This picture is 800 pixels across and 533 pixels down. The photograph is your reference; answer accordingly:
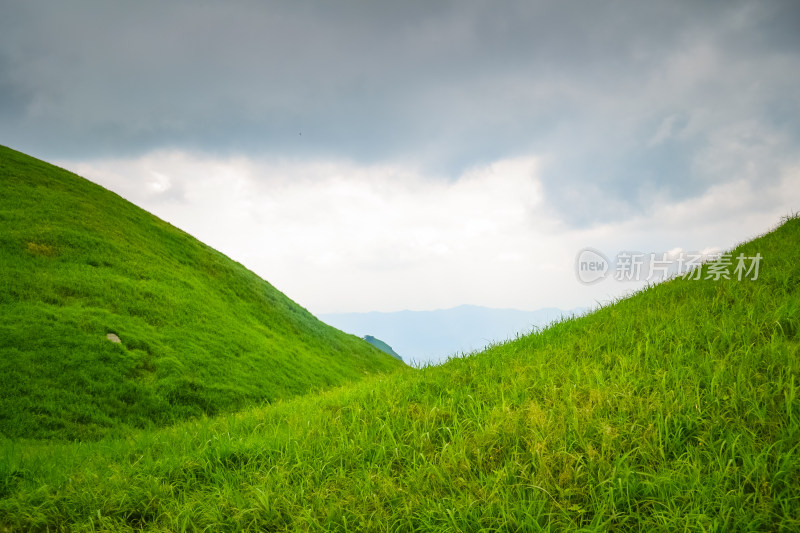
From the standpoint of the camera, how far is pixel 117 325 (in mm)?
17000

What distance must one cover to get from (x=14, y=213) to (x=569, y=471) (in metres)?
29.9

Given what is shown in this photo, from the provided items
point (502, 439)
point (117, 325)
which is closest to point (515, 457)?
point (502, 439)

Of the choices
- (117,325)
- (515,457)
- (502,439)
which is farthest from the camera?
(117,325)

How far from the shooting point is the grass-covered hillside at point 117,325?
41.6 ft

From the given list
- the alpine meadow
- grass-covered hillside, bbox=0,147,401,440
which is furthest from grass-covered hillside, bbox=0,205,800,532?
grass-covered hillside, bbox=0,147,401,440

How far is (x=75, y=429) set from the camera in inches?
448

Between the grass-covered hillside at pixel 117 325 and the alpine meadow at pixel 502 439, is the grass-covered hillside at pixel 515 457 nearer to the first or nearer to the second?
the alpine meadow at pixel 502 439

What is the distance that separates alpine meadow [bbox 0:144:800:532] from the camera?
386 centimetres

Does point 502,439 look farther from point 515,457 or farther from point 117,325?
point 117,325

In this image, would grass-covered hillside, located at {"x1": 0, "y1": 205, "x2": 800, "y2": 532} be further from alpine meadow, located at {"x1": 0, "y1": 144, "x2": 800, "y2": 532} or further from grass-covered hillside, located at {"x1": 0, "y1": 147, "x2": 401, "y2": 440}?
grass-covered hillside, located at {"x1": 0, "y1": 147, "x2": 401, "y2": 440}

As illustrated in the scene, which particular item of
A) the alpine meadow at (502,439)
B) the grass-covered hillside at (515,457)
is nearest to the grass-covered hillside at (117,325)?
A: the alpine meadow at (502,439)

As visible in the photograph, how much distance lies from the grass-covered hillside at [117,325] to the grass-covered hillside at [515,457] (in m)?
6.18

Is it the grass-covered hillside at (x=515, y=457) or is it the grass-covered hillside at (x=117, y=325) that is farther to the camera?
the grass-covered hillside at (x=117, y=325)

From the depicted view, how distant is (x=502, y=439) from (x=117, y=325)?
1789cm
